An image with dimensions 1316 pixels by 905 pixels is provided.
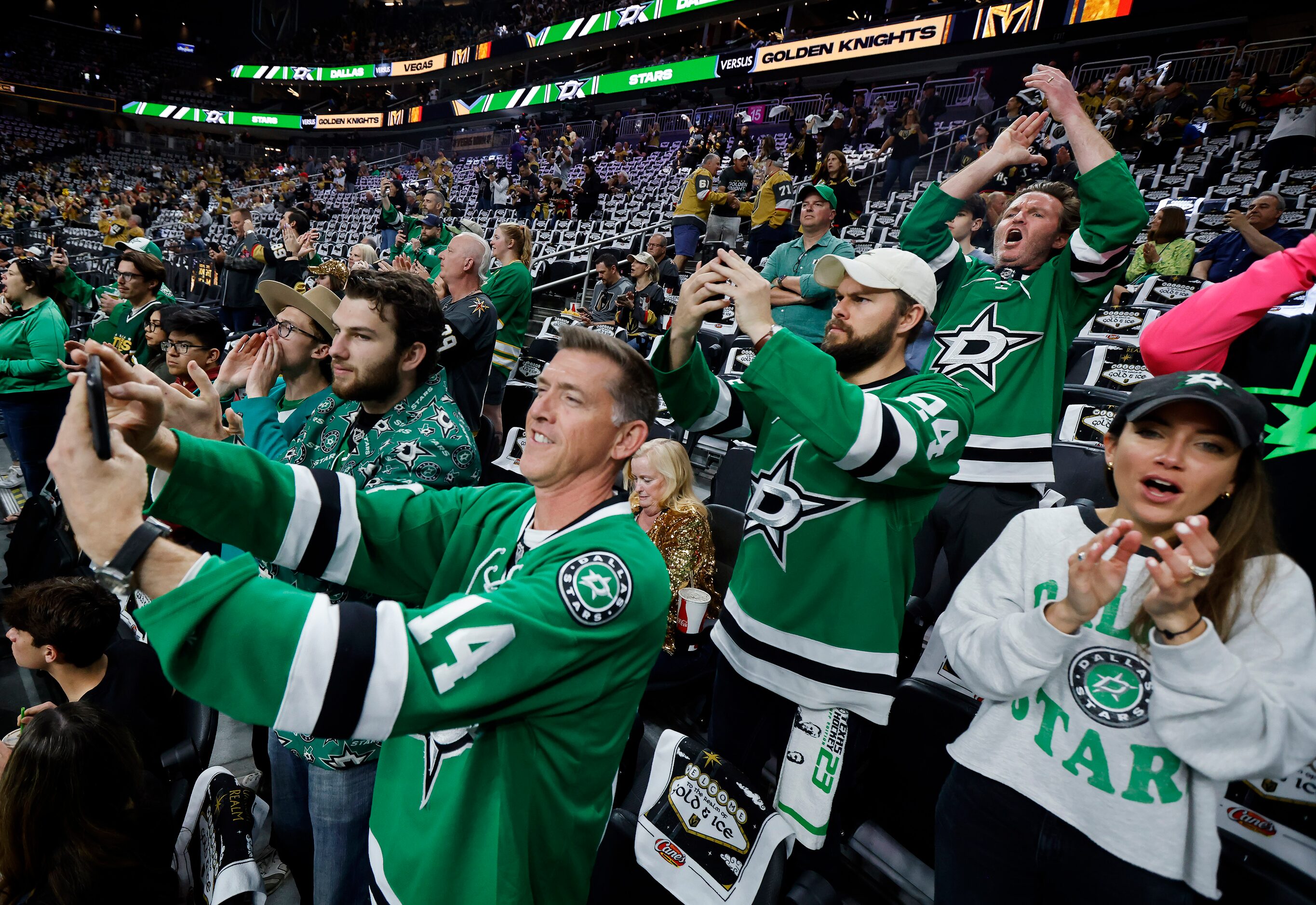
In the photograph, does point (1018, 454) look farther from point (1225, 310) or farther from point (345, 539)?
point (345, 539)

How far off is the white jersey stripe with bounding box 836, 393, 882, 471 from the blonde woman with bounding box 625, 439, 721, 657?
4.67ft

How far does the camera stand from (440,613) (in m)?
0.95

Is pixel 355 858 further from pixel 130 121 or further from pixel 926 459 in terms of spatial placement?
pixel 130 121

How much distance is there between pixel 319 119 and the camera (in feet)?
119

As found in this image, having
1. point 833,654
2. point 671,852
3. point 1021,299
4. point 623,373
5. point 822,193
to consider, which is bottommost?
point 671,852

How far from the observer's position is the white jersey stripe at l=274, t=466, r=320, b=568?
4.24 ft

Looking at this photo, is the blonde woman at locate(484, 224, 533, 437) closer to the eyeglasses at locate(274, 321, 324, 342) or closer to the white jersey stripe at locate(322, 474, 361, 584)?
the eyeglasses at locate(274, 321, 324, 342)

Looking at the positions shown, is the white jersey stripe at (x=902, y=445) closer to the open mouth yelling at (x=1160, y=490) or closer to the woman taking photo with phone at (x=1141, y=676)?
the woman taking photo with phone at (x=1141, y=676)

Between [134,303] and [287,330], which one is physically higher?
[287,330]

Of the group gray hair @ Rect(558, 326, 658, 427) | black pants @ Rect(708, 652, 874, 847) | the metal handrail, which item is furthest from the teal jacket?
the metal handrail

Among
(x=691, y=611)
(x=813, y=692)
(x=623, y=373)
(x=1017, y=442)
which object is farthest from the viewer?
(x=691, y=611)

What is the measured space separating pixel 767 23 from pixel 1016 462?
25079mm

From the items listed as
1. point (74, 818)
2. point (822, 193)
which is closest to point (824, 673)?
point (74, 818)

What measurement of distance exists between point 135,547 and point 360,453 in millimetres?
1034
